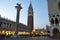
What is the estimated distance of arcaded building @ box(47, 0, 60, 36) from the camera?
21.1 metres

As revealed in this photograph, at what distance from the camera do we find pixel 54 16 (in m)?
21.9

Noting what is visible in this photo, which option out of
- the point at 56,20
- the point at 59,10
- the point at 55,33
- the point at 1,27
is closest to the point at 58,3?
the point at 59,10

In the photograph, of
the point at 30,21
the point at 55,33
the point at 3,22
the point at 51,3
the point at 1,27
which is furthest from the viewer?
the point at 30,21

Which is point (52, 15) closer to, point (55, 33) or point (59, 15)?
point (59, 15)

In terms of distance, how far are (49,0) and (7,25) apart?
57.2 feet

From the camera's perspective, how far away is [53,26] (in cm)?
2150

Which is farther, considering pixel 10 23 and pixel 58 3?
pixel 10 23

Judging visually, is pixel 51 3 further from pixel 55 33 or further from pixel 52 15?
pixel 55 33

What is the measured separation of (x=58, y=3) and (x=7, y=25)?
19315mm

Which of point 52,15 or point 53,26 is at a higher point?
point 52,15

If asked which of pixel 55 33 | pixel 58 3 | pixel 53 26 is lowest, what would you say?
pixel 55 33

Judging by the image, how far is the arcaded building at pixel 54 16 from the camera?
831 inches

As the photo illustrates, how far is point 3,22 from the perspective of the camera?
3350 centimetres

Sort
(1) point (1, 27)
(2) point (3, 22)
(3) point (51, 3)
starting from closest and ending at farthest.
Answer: (3) point (51, 3), (1) point (1, 27), (2) point (3, 22)
